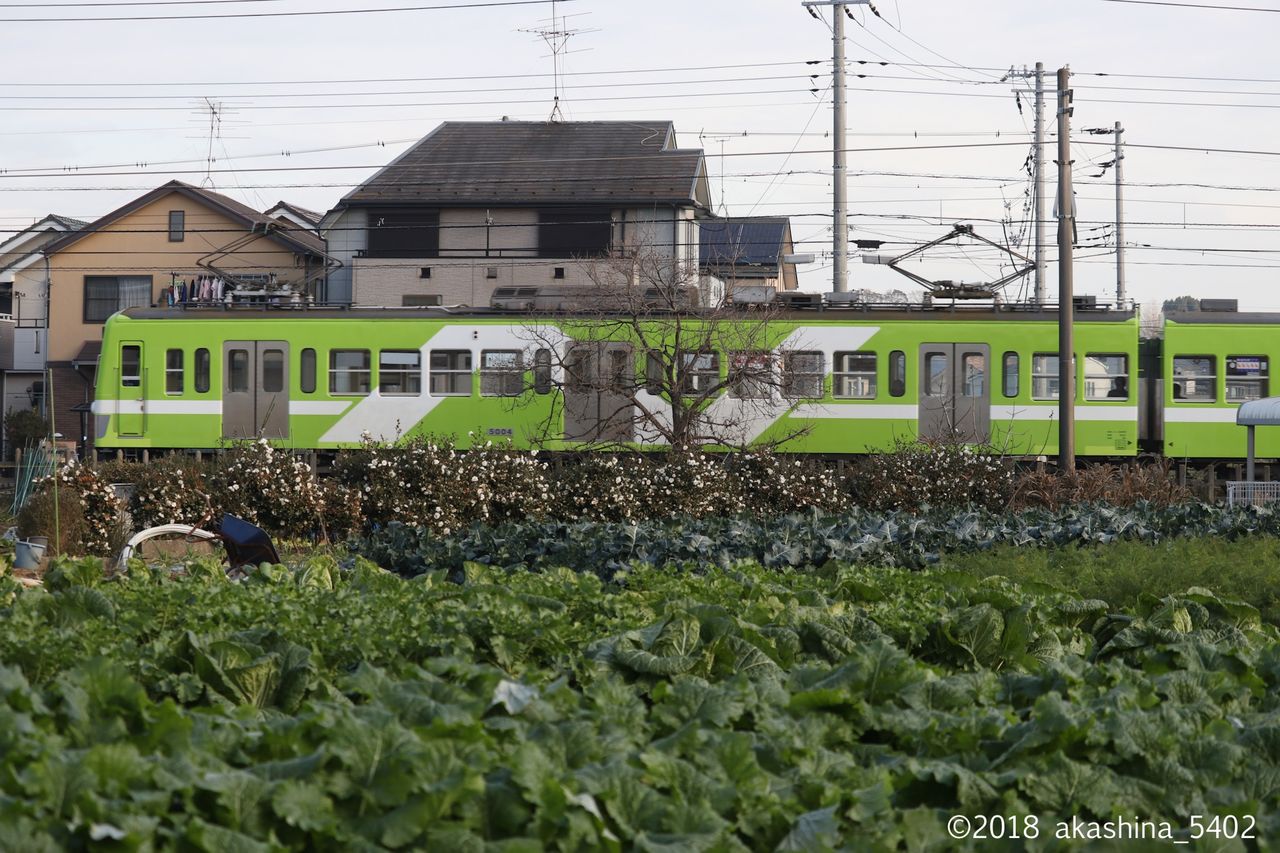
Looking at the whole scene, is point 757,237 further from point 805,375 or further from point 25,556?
point 25,556

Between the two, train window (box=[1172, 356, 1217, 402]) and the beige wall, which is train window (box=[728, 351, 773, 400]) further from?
the beige wall

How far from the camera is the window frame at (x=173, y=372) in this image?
26062 mm

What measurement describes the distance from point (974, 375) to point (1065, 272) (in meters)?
4.15

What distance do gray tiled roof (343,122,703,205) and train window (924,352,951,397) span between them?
17239 mm

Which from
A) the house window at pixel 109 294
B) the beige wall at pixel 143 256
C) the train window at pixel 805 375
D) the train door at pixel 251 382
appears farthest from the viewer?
the house window at pixel 109 294

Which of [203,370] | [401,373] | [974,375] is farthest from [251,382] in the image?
[974,375]

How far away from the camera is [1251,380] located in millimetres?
25594

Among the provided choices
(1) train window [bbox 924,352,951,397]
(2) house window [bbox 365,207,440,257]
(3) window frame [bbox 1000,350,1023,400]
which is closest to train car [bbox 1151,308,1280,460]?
(3) window frame [bbox 1000,350,1023,400]

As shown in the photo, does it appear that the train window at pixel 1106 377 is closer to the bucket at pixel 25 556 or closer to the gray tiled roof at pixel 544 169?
the gray tiled roof at pixel 544 169

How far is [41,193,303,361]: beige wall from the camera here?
4566 centimetres

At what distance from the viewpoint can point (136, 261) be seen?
46250mm

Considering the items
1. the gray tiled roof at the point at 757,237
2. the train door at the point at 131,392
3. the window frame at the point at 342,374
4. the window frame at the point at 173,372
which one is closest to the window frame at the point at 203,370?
the window frame at the point at 173,372

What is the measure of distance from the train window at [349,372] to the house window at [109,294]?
22567 mm

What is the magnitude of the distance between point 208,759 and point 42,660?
172cm
